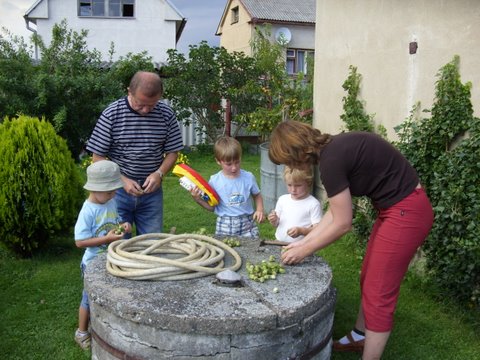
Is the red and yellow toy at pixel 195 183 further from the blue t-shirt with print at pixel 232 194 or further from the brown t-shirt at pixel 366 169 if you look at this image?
the brown t-shirt at pixel 366 169

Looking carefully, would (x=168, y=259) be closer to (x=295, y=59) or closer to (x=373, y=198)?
(x=373, y=198)

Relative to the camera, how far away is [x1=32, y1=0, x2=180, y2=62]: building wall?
21656 millimetres

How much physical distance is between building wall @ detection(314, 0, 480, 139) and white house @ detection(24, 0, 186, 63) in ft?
52.9

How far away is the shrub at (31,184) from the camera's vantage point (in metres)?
4.88

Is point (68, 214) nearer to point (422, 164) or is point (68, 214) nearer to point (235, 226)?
point (235, 226)

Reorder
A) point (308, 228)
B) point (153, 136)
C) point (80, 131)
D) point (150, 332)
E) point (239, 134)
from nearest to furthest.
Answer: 1. point (150, 332)
2. point (308, 228)
3. point (153, 136)
4. point (80, 131)
5. point (239, 134)

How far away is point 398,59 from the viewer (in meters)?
5.19

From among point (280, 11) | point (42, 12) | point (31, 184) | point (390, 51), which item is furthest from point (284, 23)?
point (31, 184)

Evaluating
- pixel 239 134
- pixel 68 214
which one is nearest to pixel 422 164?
pixel 68 214

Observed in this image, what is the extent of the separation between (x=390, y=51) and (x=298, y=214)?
262cm

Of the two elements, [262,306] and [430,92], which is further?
[430,92]

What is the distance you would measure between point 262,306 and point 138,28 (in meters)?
21.3

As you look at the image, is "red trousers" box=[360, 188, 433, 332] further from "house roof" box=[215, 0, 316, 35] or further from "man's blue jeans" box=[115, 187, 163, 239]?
"house roof" box=[215, 0, 316, 35]

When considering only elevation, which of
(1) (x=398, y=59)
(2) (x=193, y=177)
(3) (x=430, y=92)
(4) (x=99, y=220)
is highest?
(1) (x=398, y=59)
